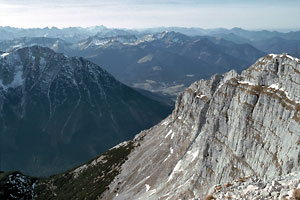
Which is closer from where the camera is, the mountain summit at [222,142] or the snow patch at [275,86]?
the mountain summit at [222,142]

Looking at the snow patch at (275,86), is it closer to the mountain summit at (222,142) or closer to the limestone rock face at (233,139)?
the mountain summit at (222,142)

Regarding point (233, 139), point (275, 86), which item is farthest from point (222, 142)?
point (275, 86)

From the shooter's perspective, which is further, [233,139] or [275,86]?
[233,139]

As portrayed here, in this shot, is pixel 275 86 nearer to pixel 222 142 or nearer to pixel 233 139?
pixel 233 139

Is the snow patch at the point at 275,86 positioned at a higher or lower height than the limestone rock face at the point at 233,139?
higher

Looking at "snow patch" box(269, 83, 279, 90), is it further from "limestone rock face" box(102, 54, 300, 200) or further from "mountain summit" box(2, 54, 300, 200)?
"limestone rock face" box(102, 54, 300, 200)

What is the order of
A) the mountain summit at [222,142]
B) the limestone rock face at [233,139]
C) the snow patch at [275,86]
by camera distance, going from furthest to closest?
the snow patch at [275,86] → the mountain summit at [222,142] → the limestone rock face at [233,139]

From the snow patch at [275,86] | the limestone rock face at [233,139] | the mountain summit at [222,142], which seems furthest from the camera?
the snow patch at [275,86]

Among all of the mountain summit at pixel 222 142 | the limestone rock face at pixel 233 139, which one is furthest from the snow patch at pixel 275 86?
the limestone rock face at pixel 233 139
